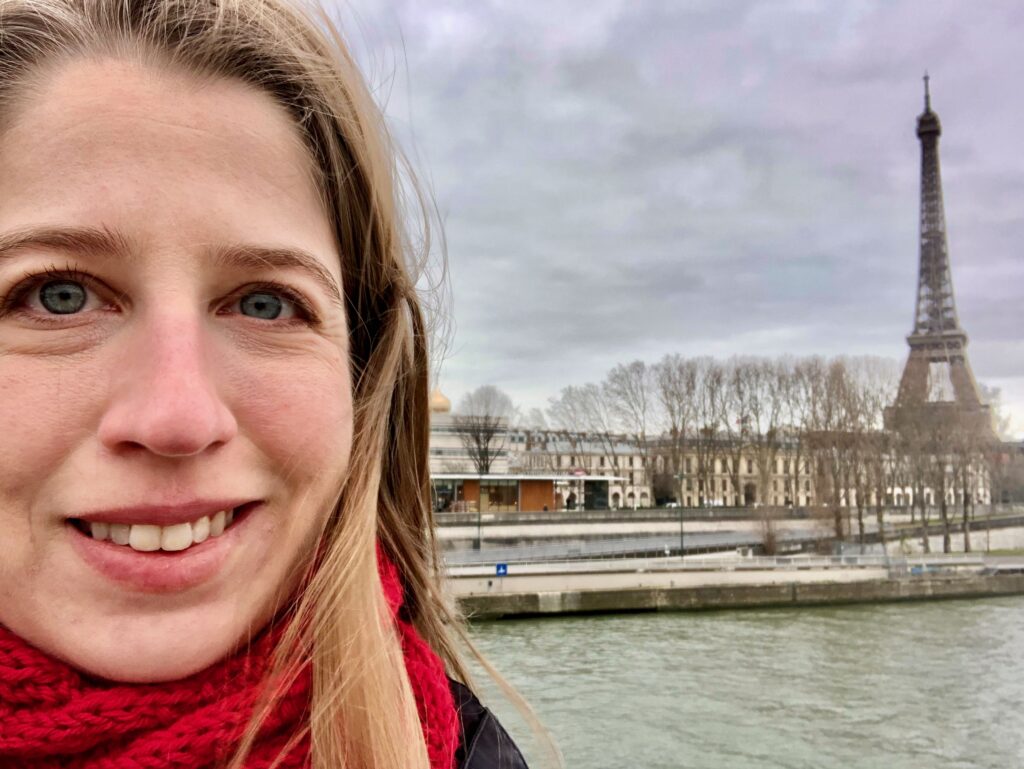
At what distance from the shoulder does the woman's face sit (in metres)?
0.34

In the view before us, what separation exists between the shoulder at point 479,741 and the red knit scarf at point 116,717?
0.29 meters

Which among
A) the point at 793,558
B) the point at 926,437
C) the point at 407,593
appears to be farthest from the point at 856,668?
the point at 926,437

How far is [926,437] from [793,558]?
20.1 meters

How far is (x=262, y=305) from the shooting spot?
979 mm

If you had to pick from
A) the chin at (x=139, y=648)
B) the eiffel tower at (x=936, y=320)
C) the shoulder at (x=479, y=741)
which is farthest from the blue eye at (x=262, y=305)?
the eiffel tower at (x=936, y=320)

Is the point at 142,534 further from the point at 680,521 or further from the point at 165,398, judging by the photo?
the point at 680,521

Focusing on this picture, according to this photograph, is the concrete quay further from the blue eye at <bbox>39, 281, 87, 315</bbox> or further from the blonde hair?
the blue eye at <bbox>39, 281, 87, 315</bbox>

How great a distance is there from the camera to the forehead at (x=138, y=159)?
0.86m

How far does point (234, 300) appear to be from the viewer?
96 centimetres

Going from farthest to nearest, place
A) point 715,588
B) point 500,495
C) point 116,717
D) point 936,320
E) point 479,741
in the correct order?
point 936,320
point 500,495
point 715,588
point 479,741
point 116,717

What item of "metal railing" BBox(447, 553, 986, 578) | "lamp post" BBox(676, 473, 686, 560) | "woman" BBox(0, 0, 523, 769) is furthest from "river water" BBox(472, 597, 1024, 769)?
"lamp post" BBox(676, 473, 686, 560)

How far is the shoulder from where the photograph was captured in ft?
3.60

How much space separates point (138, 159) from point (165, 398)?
0.87 ft

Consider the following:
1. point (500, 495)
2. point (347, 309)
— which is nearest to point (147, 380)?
point (347, 309)
